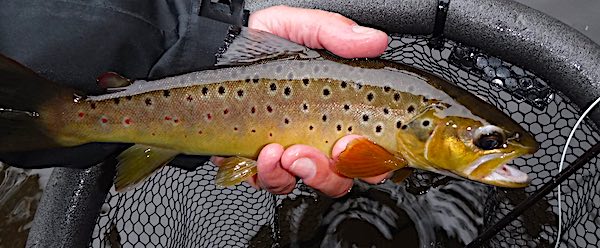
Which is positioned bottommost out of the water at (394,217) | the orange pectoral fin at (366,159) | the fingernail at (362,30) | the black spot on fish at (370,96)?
the water at (394,217)

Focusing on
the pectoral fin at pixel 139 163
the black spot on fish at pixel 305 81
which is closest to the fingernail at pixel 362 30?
the black spot on fish at pixel 305 81

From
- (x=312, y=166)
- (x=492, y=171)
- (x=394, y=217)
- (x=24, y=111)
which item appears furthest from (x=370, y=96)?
(x=394, y=217)

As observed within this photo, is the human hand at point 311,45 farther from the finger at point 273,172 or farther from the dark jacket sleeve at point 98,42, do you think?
the dark jacket sleeve at point 98,42

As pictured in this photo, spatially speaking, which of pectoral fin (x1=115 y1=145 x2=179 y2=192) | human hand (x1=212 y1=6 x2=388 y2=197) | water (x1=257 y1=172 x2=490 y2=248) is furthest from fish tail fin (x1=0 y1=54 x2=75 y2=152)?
water (x1=257 y1=172 x2=490 y2=248)

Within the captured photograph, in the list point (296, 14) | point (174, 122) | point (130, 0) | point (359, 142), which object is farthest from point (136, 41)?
point (359, 142)

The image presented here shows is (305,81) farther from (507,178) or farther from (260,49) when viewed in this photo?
(507,178)
